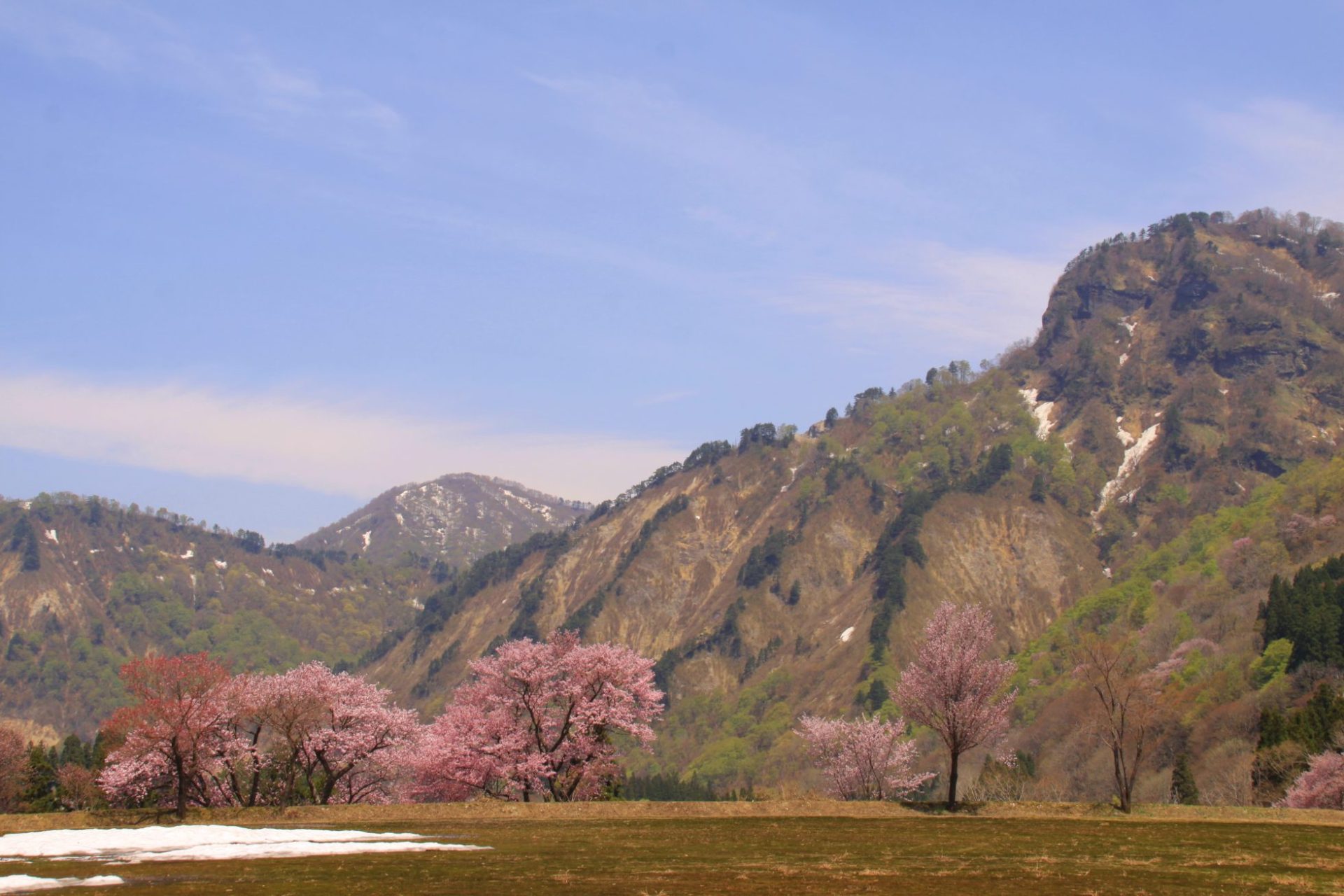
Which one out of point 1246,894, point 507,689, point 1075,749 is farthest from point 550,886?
point 1075,749

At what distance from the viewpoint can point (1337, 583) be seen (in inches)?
5118

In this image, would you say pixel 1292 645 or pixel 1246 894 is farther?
pixel 1292 645

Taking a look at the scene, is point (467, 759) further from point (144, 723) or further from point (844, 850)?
point (844, 850)

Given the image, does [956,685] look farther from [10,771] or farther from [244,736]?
[10,771]

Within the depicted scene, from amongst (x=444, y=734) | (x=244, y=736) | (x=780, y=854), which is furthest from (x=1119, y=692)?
(x=244, y=736)

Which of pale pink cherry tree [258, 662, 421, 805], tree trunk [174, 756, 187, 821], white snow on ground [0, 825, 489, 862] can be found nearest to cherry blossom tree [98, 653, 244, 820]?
tree trunk [174, 756, 187, 821]

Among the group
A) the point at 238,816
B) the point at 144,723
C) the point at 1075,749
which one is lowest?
the point at 1075,749

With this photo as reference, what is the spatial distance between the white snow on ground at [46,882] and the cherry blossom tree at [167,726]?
18.8m

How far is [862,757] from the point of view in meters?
92.4

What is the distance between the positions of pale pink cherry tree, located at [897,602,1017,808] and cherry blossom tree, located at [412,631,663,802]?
14.4 meters

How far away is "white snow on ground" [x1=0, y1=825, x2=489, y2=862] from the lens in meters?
41.4

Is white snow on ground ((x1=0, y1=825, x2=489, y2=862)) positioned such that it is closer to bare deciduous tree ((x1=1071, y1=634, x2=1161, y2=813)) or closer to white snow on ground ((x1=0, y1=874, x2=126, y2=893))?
white snow on ground ((x1=0, y1=874, x2=126, y2=893))

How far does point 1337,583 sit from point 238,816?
384ft

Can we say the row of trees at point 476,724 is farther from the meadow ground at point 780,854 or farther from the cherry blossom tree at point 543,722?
the meadow ground at point 780,854
